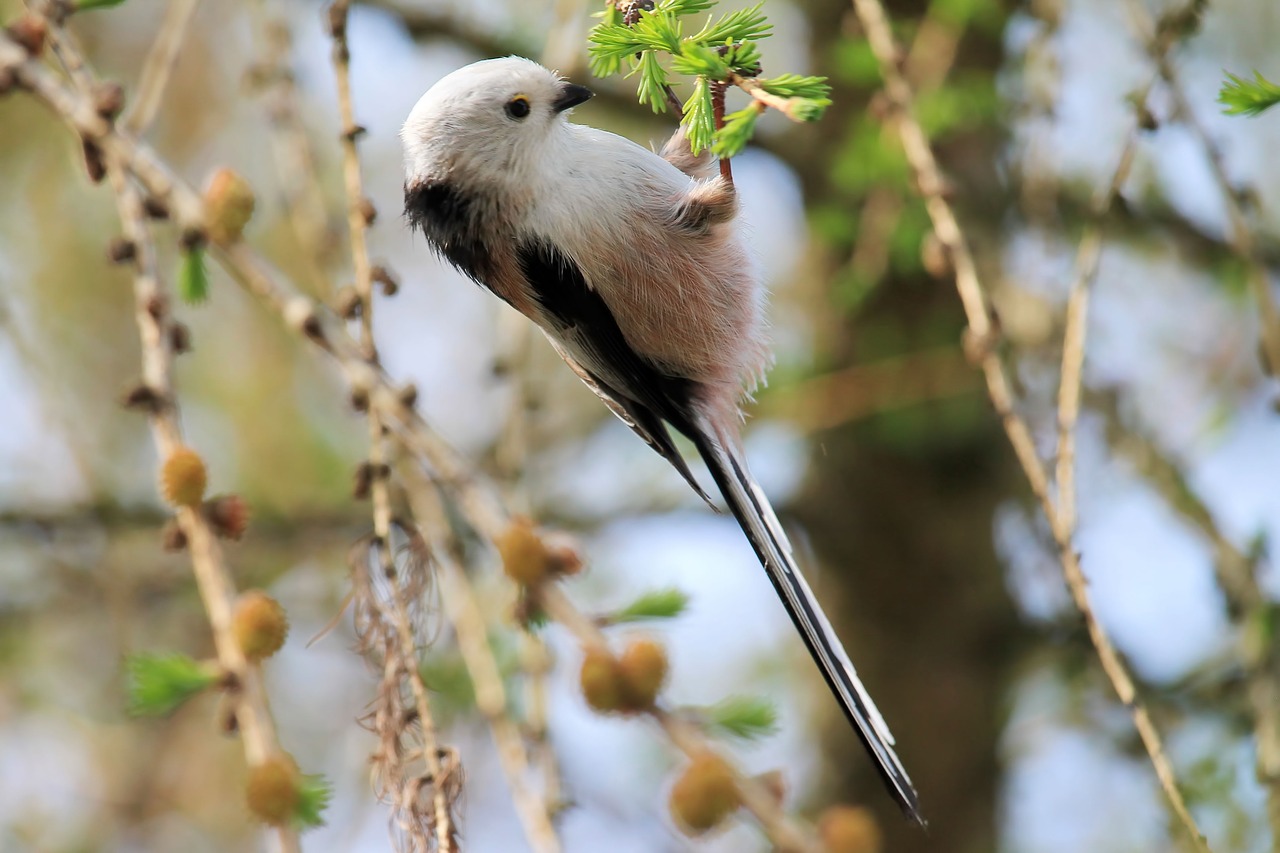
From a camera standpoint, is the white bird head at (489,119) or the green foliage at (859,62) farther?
the green foliage at (859,62)

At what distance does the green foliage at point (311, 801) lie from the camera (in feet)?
4.43

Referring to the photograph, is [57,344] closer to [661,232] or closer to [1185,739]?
[661,232]

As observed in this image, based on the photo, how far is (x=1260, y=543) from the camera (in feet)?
7.95

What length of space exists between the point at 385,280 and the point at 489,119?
0.82 m

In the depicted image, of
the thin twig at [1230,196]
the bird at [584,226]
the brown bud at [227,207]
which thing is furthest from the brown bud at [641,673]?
the thin twig at [1230,196]

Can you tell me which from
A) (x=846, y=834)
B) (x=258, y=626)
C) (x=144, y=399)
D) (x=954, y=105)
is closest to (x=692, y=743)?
(x=846, y=834)

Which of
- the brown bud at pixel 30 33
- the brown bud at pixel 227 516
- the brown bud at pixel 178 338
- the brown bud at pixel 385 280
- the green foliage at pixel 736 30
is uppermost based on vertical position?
the green foliage at pixel 736 30

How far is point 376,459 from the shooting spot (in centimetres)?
167

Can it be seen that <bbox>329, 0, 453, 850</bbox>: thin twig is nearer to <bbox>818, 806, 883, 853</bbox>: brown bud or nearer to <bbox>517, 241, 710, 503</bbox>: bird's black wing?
<bbox>818, 806, 883, 853</bbox>: brown bud

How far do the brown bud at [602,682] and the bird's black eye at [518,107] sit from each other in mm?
1569

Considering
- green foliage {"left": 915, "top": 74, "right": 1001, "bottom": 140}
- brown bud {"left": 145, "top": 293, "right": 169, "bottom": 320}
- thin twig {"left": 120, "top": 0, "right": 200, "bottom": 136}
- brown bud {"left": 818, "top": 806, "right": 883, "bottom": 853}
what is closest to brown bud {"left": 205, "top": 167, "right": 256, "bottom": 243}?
brown bud {"left": 145, "top": 293, "right": 169, "bottom": 320}

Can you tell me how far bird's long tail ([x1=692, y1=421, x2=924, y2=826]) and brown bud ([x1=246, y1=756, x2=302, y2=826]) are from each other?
3.18ft

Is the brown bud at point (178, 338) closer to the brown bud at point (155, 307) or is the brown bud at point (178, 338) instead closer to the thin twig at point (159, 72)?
the brown bud at point (155, 307)

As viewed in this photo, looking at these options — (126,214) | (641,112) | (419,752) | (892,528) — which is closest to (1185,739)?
(892,528)
